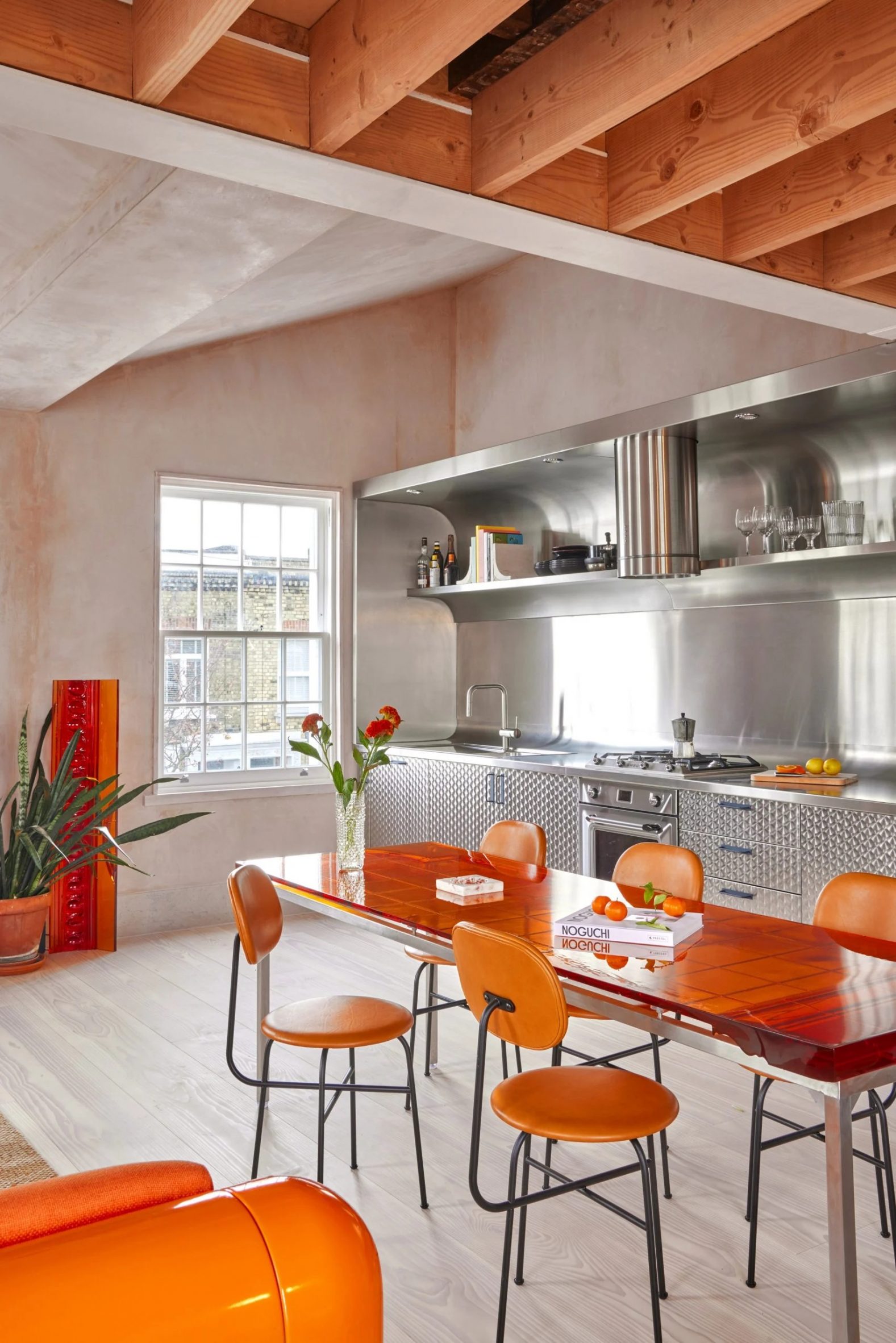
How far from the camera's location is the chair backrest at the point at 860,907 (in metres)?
2.84

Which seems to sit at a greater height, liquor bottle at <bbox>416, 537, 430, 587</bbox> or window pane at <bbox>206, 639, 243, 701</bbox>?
liquor bottle at <bbox>416, 537, 430, 587</bbox>

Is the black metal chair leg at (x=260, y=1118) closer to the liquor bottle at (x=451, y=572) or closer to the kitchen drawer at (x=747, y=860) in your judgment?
the kitchen drawer at (x=747, y=860)

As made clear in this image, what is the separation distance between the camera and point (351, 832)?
353 centimetres

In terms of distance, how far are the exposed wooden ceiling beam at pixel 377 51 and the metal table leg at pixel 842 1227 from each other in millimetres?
2056

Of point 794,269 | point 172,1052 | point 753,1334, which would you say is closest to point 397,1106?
point 172,1052

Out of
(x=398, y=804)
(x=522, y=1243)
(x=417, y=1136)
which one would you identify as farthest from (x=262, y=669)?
(x=522, y=1243)

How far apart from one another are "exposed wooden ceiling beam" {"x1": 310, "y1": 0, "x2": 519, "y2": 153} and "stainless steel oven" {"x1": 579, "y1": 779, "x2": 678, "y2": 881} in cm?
314

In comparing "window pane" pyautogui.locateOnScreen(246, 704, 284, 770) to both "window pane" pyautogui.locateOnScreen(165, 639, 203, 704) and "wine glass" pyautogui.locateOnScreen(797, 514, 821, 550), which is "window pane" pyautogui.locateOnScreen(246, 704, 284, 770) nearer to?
"window pane" pyautogui.locateOnScreen(165, 639, 203, 704)

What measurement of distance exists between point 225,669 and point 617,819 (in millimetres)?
2694

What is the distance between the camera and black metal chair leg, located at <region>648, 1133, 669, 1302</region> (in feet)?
7.50

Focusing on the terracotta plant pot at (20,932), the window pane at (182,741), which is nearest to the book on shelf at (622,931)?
the terracotta plant pot at (20,932)

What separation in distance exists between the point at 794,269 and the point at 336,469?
3761 millimetres

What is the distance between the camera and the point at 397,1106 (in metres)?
3.71

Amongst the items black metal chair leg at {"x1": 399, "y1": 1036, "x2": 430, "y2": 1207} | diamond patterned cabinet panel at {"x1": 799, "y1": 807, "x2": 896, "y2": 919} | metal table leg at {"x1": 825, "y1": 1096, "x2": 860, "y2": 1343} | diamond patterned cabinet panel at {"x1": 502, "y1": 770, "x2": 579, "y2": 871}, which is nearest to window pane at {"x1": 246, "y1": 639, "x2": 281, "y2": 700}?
diamond patterned cabinet panel at {"x1": 502, "y1": 770, "x2": 579, "y2": 871}
